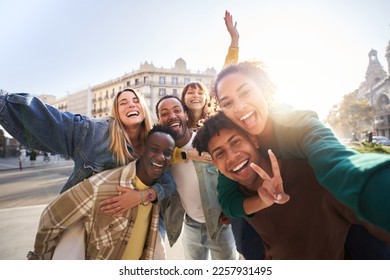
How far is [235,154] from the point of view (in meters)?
0.93

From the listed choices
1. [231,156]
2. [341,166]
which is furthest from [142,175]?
[341,166]

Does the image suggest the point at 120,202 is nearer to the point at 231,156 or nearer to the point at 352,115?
the point at 231,156

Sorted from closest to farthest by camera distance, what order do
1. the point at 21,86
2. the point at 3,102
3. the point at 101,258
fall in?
the point at 3,102
the point at 101,258
the point at 21,86

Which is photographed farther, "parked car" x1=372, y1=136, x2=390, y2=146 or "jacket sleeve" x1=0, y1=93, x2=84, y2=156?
"parked car" x1=372, y1=136, x2=390, y2=146

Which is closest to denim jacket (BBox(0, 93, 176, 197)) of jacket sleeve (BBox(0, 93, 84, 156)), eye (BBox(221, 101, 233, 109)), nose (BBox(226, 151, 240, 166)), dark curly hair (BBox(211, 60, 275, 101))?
jacket sleeve (BBox(0, 93, 84, 156))

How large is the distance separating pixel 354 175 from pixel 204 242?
893mm

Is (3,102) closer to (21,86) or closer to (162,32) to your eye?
(21,86)

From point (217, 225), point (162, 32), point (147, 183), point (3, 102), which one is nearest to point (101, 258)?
point (147, 183)

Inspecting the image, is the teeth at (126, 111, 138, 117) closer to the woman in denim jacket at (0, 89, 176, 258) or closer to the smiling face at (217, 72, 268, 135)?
the woman in denim jacket at (0, 89, 176, 258)

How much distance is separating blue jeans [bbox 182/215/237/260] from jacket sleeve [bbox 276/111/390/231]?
0.73 metres

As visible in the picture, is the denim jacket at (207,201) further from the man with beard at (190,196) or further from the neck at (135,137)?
the neck at (135,137)

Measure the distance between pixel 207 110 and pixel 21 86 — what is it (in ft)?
3.28

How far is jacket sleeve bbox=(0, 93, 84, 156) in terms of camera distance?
92cm
